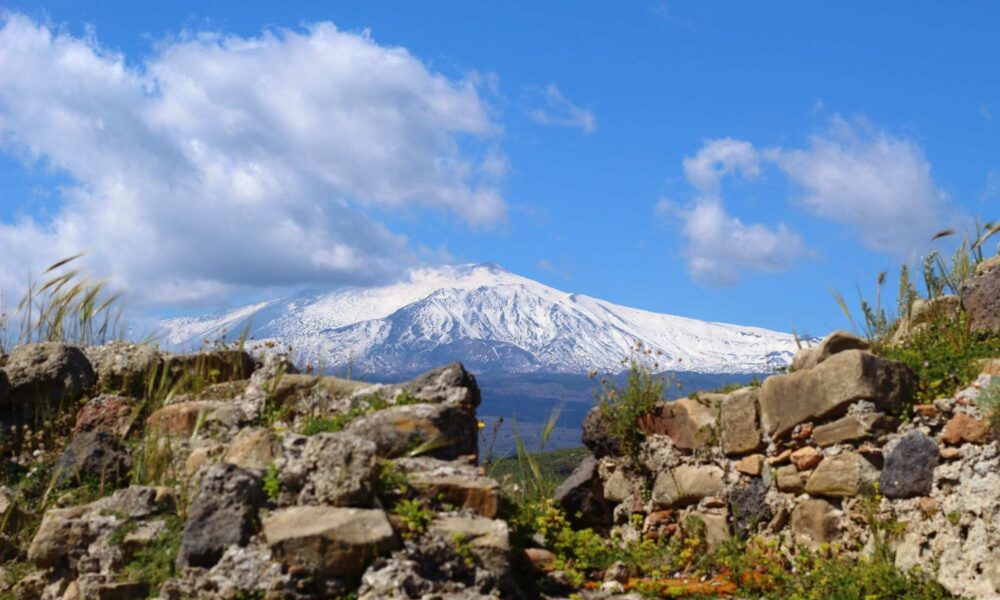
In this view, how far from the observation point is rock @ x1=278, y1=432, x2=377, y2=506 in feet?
22.0

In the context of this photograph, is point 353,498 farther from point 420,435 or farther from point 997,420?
point 997,420

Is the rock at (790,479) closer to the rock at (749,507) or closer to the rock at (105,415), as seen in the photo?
the rock at (749,507)

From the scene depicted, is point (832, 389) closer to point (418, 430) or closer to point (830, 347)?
point (830, 347)

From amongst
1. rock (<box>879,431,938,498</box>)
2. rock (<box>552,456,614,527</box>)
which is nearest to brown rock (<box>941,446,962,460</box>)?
rock (<box>879,431,938,498</box>)

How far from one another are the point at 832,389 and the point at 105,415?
23.1ft

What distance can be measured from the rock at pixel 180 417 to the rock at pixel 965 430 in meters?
6.58

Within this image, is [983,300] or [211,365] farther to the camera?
[211,365]

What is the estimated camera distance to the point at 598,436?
1194 cm

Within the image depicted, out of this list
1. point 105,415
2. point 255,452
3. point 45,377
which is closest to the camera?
point 255,452

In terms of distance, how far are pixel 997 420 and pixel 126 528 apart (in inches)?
276

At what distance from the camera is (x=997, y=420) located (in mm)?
8492

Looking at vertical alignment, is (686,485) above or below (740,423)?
below

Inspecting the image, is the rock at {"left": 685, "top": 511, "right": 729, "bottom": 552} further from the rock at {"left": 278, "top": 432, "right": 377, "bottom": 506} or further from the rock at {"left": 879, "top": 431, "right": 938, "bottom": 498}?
the rock at {"left": 278, "top": 432, "right": 377, "bottom": 506}

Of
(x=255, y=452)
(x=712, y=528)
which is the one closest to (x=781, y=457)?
(x=712, y=528)
